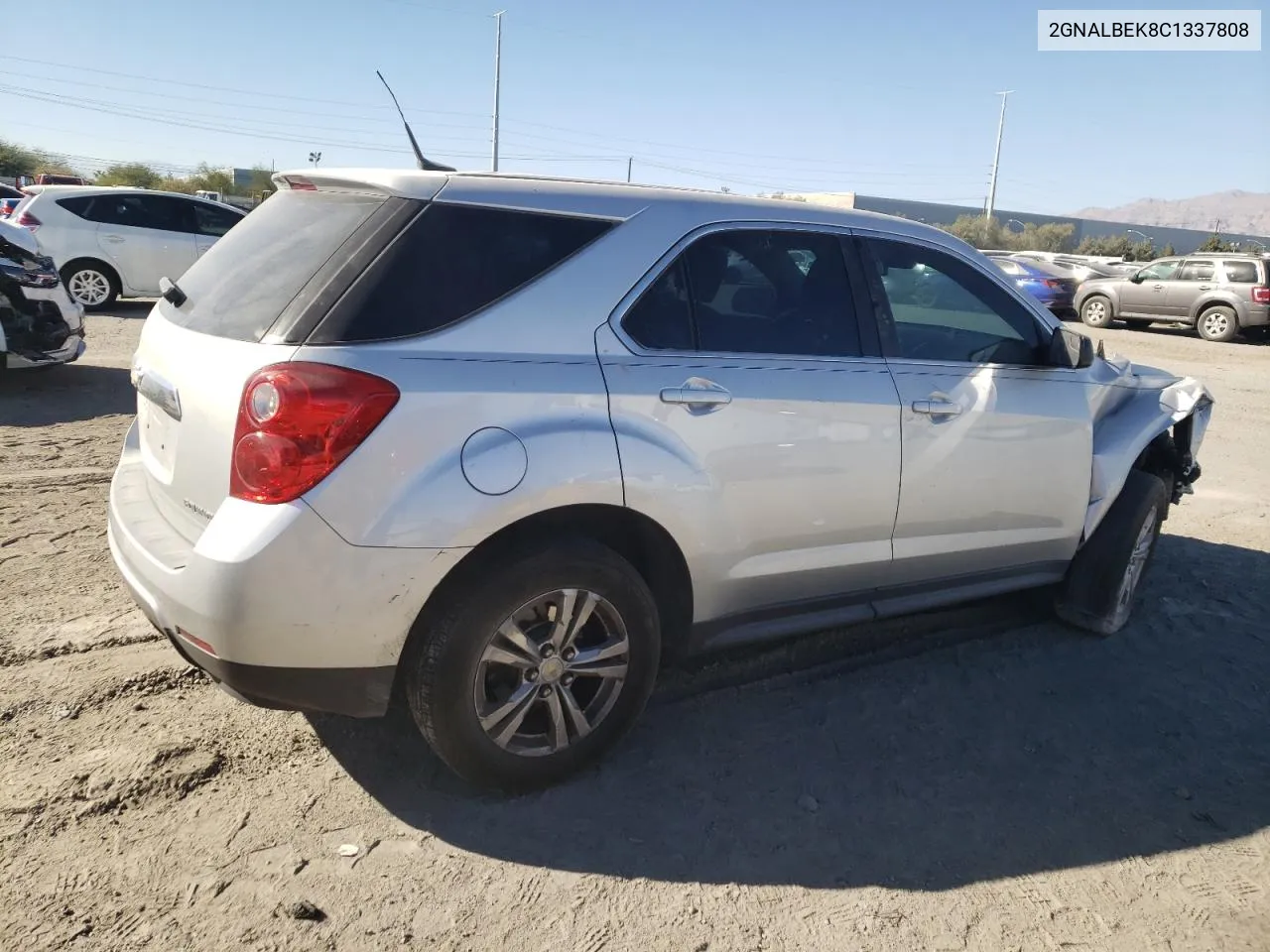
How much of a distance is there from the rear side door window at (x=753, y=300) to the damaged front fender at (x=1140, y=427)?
5.24ft

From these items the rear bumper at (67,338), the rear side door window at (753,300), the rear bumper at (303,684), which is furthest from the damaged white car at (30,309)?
the rear side door window at (753,300)

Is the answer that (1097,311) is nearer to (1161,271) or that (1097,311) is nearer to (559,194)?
(1161,271)

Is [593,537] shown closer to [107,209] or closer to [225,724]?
[225,724]

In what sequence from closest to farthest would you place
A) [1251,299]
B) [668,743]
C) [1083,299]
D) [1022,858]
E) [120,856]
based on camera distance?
[120,856] → [1022,858] → [668,743] → [1251,299] → [1083,299]

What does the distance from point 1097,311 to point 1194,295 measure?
2.08 metres

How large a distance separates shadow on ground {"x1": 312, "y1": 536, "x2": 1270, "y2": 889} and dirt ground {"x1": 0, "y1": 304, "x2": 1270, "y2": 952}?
0.5 inches

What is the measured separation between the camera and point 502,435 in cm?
276

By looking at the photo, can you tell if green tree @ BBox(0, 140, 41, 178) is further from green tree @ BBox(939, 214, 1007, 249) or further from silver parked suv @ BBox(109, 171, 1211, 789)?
silver parked suv @ BBox(109, 171, 1211, 789)

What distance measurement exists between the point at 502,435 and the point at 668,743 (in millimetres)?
1352

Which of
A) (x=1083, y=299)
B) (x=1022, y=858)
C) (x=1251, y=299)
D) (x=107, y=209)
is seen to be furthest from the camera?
(x=1083, y=299)

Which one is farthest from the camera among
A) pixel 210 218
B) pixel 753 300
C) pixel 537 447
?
pixel 210 218

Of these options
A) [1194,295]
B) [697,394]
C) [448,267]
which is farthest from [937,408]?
[1194,295]

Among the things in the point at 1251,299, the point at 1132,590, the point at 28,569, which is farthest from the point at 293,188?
the point at 1251,299

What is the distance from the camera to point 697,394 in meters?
3.14
